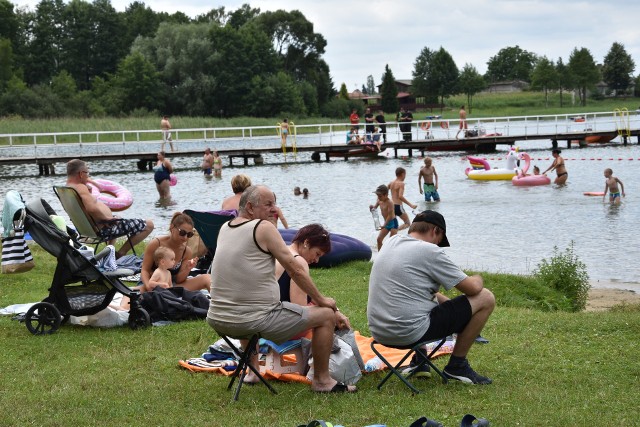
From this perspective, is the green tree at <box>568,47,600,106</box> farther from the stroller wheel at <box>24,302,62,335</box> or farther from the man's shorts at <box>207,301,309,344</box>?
the man's shorts at <box>207,301,309,344</box>

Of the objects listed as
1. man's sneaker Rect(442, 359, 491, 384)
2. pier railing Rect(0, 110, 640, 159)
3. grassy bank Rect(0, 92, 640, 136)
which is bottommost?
man's sneaker Rect(442, 359, 491, 384)

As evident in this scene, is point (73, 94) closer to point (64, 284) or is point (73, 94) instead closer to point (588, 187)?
point (588, 187)

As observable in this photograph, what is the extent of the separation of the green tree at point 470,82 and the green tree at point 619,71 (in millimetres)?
16926

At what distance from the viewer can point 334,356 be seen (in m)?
5.96

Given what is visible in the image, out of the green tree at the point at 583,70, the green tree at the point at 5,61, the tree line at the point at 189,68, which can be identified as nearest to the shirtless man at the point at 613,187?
the tree line at the point at 189,68

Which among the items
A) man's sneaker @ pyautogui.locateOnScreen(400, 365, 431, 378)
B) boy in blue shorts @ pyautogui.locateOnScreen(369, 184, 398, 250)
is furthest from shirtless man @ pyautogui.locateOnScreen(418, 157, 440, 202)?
man's sneaker @ pyautogui.locateOnScreen(400, 365, 431, 378)

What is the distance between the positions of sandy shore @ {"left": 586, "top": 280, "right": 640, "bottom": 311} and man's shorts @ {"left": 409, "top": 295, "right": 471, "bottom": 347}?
507 centimetres

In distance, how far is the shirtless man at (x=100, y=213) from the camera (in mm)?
10930

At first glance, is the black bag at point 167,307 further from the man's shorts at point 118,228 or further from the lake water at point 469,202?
the lake water at point 469,202

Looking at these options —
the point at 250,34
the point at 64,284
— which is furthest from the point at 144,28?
the point at 64,284

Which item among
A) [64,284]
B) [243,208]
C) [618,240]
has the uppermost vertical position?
[243,208]

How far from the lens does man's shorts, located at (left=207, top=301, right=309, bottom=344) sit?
5680 millimetres

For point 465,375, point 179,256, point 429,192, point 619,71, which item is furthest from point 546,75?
point 465,375

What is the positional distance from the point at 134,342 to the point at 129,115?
67.5 metres
